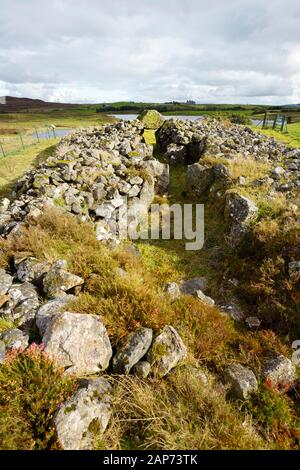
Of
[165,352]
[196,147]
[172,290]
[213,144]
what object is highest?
[213,144]

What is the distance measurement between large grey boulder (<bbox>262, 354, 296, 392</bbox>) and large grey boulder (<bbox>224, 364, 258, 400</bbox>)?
0.27 meters

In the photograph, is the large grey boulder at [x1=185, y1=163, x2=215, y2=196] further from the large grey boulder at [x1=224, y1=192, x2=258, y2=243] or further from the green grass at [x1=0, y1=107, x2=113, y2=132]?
the green grass at [x1=0, y1=107, x2=113, y2=132]

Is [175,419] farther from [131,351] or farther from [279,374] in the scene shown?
[279,374]

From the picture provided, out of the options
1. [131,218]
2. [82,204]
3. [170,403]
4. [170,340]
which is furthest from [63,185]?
[170,403]

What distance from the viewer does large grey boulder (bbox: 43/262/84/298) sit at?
5.57 metres

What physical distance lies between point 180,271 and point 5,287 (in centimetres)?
474

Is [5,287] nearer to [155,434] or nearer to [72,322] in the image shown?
[72,322]

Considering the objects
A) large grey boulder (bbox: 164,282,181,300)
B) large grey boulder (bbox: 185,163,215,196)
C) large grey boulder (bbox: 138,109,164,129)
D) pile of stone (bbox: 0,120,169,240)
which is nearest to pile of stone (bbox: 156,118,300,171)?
large grey boulder (bbox: 185,163,215,196)

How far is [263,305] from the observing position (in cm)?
617

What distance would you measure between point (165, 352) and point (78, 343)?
54.6 inches

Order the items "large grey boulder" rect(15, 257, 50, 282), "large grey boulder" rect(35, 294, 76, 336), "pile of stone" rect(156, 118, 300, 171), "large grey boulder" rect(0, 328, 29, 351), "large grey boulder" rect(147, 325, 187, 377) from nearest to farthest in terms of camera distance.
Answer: "large grey boulder" rect(147, 325, 187, 377)
"large grey boulder" rect(0, 328, 29, 351)
"large grey boulder" rect(35, 294, 76, 336)
"large grey boulder" rect(15, 257, 50, 282)
"pile of stone" rect(156, 118, 300, 171)

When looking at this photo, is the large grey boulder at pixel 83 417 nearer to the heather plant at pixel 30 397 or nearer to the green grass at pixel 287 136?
the heather plant at pixel 30 397

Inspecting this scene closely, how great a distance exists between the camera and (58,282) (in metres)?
5.65

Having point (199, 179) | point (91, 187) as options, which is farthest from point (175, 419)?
point (199, 179)
